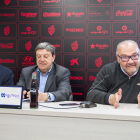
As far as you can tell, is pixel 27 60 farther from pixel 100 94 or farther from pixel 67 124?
pixel 67 124

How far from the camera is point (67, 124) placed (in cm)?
121

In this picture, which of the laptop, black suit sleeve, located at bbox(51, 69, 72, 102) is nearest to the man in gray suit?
black suit sleeve, located at bbox(51, 69, 72, 102)

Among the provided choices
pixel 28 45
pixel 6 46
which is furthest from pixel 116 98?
pixel 6 46

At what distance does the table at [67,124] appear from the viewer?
1141 mm

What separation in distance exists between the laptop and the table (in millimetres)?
40

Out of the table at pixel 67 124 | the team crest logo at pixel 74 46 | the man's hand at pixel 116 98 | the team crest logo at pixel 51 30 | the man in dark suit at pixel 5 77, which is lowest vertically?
the table at pixel 67 124

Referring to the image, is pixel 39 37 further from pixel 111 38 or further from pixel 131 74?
pixel 131 74

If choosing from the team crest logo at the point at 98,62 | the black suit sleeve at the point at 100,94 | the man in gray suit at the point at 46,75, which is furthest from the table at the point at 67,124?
the team crest logo at the point at 98,62

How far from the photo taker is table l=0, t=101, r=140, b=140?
1141mm

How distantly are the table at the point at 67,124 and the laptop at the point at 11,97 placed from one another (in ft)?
0.13

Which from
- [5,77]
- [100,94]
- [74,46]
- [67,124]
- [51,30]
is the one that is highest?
[51,30]

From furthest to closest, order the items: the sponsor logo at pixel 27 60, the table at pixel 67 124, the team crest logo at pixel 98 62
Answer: the sponsor logo at pixel 27 60 < the team crest logo at pixel 98 62 < the table at pixel 67 124

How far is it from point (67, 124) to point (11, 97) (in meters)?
0.45

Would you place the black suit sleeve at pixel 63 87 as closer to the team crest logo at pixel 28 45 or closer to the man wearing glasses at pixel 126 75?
the man wearing glasses at pixel 126 75
